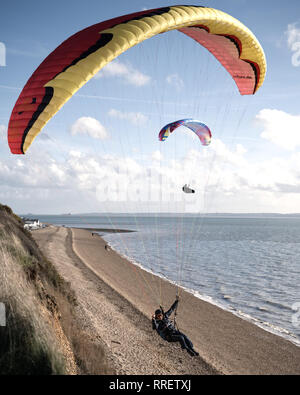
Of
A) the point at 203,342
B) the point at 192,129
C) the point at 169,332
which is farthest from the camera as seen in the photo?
the point at 192,129

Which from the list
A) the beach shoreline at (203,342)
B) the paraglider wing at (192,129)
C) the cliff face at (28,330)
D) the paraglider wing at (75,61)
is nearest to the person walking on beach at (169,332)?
the beach shoreline at (203,342)

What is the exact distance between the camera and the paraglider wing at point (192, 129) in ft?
37.0

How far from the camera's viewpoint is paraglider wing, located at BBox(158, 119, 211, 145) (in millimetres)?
11281

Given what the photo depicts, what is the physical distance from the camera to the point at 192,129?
1229cm

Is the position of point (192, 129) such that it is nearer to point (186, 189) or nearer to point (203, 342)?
point (186, 189)

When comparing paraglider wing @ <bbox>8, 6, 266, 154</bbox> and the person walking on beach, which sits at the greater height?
paraglider wing @ <bbox>8, 6, 266, 154</bbox>

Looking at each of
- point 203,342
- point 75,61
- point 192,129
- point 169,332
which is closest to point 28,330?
point 169,332

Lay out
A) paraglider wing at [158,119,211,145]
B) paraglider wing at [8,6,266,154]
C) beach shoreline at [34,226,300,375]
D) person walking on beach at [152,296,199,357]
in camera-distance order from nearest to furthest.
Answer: paraglider wing at [8,6,266,154] → person walking on beach at [152,296,199,357] → beach shoreline at [34,226,300,375] → paraglider wing at [158,119,211,145]

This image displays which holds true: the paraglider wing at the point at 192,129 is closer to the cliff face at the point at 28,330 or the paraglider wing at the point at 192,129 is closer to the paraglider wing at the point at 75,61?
the paraglider wing at the point at 75,61

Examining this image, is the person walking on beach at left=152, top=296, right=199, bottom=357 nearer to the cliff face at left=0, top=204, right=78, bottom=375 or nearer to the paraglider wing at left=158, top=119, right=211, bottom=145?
the cliff face at left=0, top=204, right=78, bottom=375

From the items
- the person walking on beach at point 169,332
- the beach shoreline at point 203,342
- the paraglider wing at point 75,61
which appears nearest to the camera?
the paraglider wing at point 75,61

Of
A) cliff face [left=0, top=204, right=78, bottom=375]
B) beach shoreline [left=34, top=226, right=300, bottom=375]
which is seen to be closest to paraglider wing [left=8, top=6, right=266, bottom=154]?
cliff face [left=0, top=204, right=78, bottom=375]
